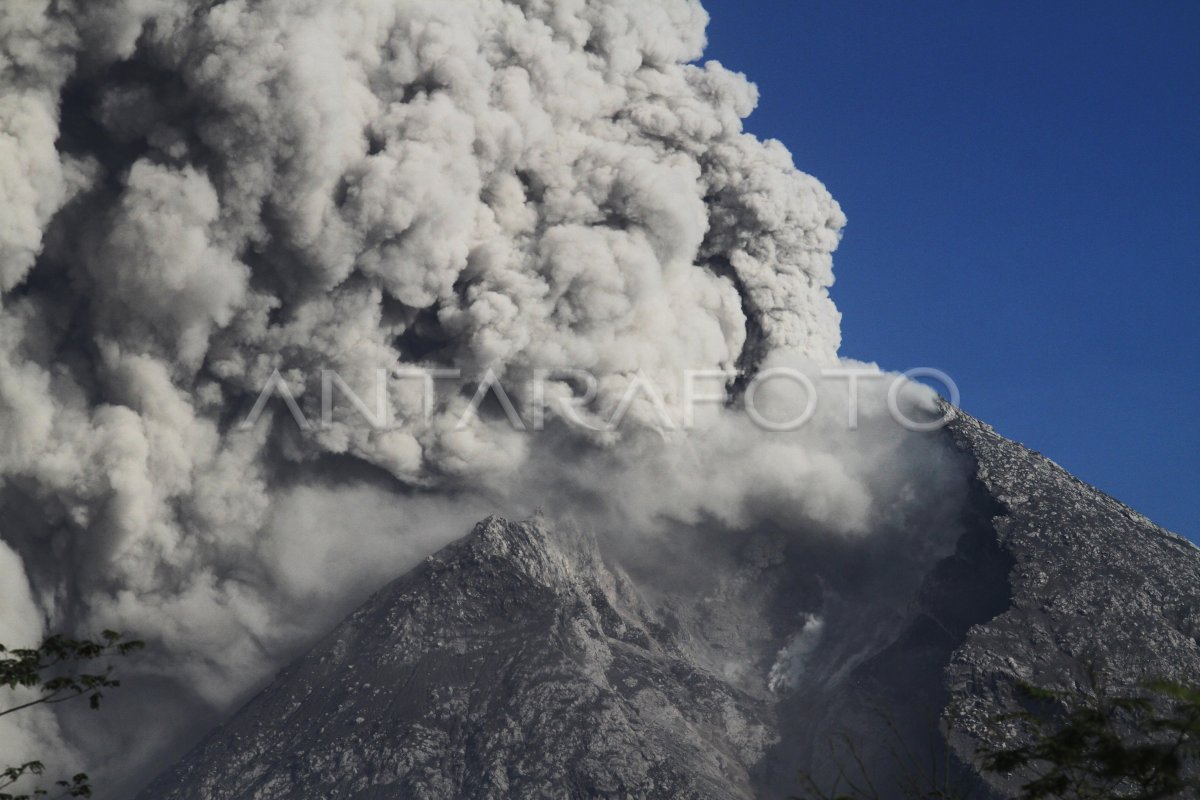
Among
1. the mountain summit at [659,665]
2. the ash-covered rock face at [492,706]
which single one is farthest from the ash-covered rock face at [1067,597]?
the ash-covered rock face at [492,706]

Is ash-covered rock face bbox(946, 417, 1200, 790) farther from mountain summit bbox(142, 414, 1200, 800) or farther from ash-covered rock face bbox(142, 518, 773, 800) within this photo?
ash-covered rock face bbox(142, 518, 773, 800)

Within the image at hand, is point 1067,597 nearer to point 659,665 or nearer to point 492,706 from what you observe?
point 659,665

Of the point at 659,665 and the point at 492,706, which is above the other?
the point at 659,665

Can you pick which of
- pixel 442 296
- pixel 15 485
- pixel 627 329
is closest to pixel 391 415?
pixel 442 296

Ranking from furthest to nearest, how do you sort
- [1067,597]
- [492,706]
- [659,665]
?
1. [659,665]
2. [1067,597]
3. [492,706]

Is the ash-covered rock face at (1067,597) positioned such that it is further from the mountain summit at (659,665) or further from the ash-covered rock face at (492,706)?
the ash-covered rock face at (492,706)

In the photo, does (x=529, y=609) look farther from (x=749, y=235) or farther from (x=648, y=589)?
(x=749, y=235)

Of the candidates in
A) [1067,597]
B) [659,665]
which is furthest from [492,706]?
[1067,597]
